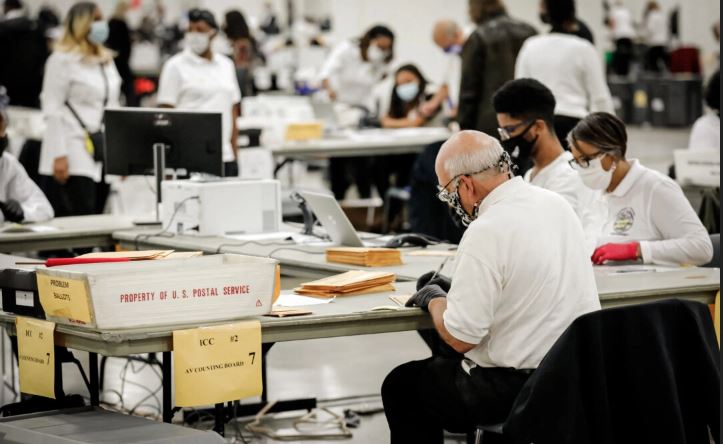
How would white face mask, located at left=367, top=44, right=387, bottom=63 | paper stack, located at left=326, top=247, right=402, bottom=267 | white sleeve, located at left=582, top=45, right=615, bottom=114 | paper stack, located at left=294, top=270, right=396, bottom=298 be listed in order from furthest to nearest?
white face mask, located at left=367, top=44, right=387, bottom=63
white sleeve, located at left=582, top=45, right=615, bottom=114
paper stack, located at left=326, top=247, right=402, bottom=267
paper stack, located at left=294, top=270, right=396, bottom=298

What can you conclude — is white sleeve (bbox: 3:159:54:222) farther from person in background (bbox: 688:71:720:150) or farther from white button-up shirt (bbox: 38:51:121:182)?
person in background (bbox: 688:71:720:150)

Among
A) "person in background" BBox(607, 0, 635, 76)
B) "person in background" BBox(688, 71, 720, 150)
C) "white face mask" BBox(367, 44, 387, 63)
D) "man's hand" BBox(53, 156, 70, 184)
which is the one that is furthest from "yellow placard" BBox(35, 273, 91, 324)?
"person in background" BBox(607, 0, 635, 76)

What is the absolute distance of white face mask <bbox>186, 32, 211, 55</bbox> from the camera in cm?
636

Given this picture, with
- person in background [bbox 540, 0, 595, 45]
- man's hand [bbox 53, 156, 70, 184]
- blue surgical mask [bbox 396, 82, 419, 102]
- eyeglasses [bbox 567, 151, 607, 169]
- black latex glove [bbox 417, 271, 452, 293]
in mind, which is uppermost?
person in background [bbox 540, 0, 595, 45]

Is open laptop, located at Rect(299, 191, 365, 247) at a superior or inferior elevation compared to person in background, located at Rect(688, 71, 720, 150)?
inferior

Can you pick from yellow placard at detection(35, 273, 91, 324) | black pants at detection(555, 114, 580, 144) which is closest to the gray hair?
yellow placard at detection(35, 273, 91, 324)

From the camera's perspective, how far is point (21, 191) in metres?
5.37

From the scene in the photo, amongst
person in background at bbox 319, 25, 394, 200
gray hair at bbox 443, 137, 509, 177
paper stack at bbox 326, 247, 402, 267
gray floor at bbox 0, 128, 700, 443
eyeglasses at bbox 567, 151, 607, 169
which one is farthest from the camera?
person in background at bbox 319, 25, 394, 200

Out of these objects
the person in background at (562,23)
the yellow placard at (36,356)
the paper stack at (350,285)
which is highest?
the person in background at (562,23)

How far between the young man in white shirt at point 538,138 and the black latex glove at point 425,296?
3.99 ft

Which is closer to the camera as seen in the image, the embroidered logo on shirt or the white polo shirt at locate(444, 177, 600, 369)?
the white polo shirt at locate(444, 177, 600, 369)

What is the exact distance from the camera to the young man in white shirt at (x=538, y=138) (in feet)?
14.5

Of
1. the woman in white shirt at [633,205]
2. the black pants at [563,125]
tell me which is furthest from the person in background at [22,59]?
the woman in white shirt at [633,205]

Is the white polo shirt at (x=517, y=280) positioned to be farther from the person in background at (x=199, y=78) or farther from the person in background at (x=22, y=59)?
the person in background at (x=22, y=59)
